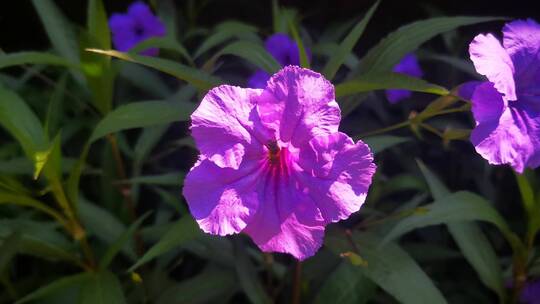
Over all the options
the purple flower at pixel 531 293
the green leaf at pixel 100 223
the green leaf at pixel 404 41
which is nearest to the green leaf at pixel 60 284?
the green leaf at pixel 100 223

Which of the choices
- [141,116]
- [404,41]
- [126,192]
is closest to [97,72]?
[141,116]

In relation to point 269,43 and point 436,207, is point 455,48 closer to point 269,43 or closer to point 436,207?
point 269,43

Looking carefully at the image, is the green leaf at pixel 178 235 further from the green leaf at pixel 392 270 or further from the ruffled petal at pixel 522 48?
the ruffled petal at pixel 522 48

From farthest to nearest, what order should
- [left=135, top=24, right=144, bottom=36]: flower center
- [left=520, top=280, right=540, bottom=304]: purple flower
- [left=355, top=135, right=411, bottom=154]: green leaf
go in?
[left=135, top=24, right=144, bottom=36]: flower center
[left=520, top=280, right=540, bottom=304]: purple flower
[left=355, top=135, right=411, bottom=154]: green leaf

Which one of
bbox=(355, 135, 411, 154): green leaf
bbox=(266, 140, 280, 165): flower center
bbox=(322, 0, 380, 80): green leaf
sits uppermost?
Answer: bbox=(322, 0, 380, 80): green leaf

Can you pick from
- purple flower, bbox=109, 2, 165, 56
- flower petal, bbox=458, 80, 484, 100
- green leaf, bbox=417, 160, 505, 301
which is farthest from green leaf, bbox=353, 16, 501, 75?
purple flower, bbox=109, 2, 165, 56

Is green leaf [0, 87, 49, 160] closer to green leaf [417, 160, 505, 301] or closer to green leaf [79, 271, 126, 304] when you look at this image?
green leaf [79, 271, 126, 304]

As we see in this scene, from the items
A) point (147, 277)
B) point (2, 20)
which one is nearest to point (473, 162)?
point (147, 277)
